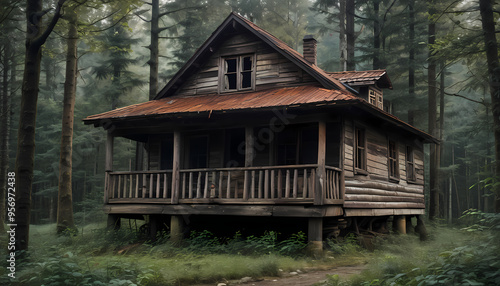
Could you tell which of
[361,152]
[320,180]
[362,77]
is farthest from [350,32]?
[320,180]

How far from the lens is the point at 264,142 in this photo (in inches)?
645

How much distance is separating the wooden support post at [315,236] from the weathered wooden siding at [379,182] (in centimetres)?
165

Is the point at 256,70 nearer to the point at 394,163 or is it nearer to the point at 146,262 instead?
the point at 394,163

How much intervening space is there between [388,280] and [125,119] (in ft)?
35.4

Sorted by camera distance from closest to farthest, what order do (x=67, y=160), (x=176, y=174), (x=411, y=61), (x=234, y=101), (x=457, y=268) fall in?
(x=457, y=268) → (x=176, y=174) → (x=234, y=101) → (x=67, y=160) → (x=411, y=61)

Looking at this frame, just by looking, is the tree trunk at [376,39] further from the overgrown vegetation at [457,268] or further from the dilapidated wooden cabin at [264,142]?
the overgrown vegetation at [457,268]

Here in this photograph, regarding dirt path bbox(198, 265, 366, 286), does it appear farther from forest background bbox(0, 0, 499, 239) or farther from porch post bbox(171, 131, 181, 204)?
forest background bbox(0, 0, 499, 239)

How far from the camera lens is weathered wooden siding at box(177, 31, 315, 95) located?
16953mm

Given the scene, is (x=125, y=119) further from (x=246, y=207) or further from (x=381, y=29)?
(x=381, y=29)

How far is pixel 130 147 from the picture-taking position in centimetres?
3762

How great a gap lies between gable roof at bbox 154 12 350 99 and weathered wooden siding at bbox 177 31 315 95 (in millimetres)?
276

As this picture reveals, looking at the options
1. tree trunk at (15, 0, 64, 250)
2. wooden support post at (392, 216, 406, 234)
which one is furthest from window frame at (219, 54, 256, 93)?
wooden support post at (392, 216, 406, 234)

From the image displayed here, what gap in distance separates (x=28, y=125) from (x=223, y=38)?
387 inches

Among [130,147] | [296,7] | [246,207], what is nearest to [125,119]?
[246,207]
